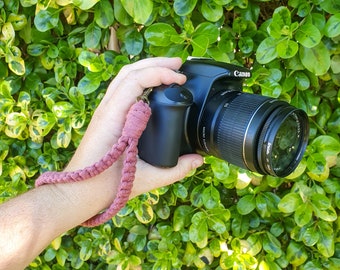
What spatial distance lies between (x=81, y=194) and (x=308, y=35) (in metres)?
0.42

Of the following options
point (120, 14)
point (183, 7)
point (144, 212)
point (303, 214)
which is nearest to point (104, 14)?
point (120, 14)

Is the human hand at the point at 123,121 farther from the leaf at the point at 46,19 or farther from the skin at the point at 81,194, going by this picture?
the leaf at the point at 46,19

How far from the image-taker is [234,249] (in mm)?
921

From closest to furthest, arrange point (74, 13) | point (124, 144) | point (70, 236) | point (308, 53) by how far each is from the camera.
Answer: point (124, 144), point (308, 53), point (74, 13), point (70, 236)

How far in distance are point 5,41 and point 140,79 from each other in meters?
0.42

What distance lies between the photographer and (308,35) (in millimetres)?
740

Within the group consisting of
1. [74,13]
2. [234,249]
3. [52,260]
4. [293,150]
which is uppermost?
[74,13]

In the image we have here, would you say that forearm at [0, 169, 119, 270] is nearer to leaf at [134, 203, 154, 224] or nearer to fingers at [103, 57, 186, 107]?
fingers at [103, 57, 186, 107]

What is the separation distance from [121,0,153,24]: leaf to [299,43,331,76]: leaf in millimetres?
260

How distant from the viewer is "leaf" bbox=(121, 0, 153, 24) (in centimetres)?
73

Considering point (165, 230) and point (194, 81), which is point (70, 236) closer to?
point (165, 230)

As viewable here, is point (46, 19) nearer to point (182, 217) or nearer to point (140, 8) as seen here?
point (140, 8)

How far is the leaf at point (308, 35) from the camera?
731mm

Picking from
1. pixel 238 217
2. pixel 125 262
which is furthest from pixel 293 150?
pixel 125 262
